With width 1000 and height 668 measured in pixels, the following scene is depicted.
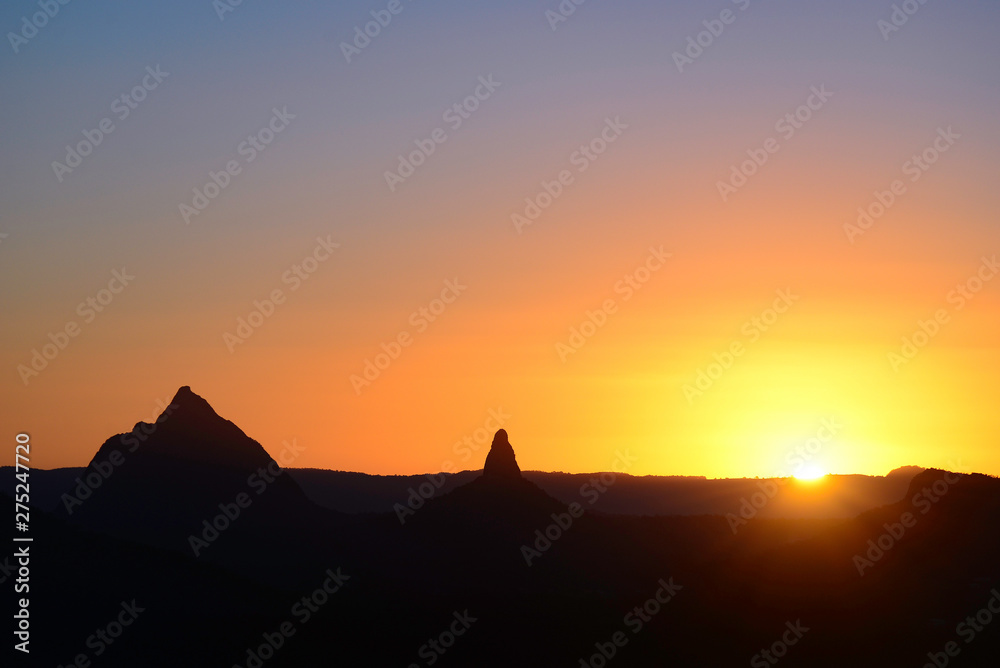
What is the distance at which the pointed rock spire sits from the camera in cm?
14862

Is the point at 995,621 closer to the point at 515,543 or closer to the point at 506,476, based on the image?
the point at 515,543

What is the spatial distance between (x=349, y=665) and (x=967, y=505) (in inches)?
2122

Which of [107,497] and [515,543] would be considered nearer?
[515,543]

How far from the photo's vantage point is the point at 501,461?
14888cm

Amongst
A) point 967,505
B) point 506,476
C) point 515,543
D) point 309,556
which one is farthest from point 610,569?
point 967,505

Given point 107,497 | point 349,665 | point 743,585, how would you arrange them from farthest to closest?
1. point 107,497
2. point 743,585
3. point 349,665

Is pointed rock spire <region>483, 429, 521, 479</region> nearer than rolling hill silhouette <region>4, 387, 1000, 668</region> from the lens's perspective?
No

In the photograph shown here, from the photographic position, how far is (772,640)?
84.1m

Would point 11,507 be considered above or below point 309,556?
below

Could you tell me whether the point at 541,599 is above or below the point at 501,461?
below

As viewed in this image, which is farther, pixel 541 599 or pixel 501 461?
pixel 501 461

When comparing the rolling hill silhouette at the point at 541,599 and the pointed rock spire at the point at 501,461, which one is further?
the pointed rock spire at the point at 501,461

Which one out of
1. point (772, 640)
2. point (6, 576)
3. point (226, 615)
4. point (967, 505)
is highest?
point (967, 505)

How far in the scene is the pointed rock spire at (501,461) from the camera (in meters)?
149
